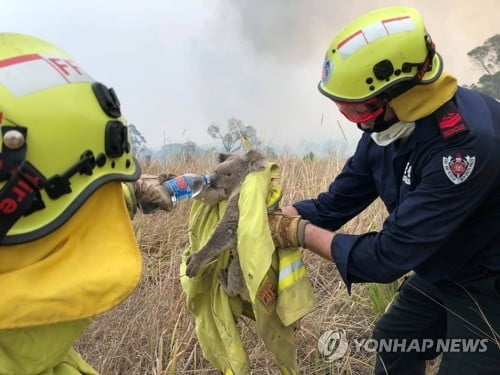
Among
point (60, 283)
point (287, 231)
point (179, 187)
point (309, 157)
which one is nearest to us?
point (60, 283)

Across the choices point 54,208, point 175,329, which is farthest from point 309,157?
A: point 54,208

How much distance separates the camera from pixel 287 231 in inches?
87.2

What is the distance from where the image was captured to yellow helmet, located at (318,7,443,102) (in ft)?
7.11

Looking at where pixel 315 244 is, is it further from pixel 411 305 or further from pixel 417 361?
pixel 417 361

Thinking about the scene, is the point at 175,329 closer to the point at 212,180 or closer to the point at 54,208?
the point at 212,180

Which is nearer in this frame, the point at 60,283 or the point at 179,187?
the point at 60,283

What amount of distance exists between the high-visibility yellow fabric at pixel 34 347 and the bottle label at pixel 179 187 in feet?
2.25

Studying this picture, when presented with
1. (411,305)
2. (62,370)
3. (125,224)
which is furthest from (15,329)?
(411,305)

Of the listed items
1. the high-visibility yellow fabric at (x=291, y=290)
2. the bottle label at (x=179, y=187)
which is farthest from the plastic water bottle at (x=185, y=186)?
the high-visibility yellow fabric at (x=291, y=290)

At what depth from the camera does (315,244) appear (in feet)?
7.39

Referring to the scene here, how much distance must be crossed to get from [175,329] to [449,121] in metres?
1.51

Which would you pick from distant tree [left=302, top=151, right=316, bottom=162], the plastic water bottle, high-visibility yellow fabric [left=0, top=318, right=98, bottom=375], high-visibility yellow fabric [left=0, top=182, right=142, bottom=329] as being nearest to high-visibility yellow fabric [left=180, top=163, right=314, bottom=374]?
the plastic water bottle

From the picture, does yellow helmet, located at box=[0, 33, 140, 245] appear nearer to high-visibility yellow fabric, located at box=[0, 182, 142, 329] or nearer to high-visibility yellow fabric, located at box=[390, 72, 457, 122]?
high-visibility yellow fabric, located at box=[0, 182, 142, 329]

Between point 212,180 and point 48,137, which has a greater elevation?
point 48,137
